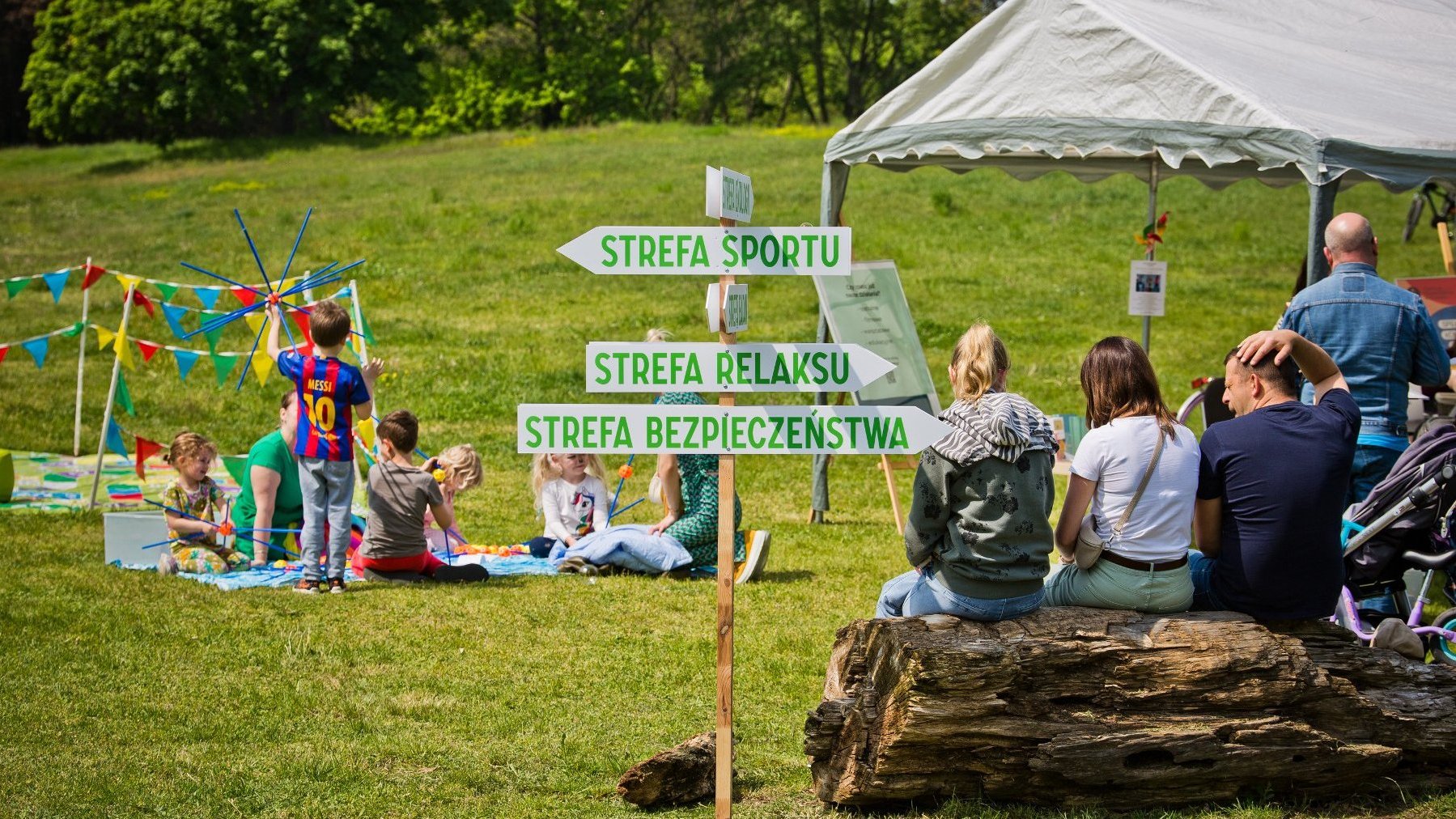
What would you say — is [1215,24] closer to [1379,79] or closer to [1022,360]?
[1379,79]

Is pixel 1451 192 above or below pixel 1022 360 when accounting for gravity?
above

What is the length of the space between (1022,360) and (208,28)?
3262 centimetres

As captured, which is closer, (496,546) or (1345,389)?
(1345,389)

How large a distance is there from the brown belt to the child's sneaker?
3.32 m

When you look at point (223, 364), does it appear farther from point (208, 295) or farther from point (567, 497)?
point (567, 497)

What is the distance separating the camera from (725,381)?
424cm

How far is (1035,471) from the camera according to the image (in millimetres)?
4387

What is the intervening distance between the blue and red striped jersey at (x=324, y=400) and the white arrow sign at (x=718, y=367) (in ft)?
10.9

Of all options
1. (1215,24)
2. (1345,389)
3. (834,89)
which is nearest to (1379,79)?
(1215,24)

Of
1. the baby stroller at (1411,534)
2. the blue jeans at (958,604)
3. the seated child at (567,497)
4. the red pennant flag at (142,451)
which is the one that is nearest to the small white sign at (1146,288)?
the seated child at (567,497)

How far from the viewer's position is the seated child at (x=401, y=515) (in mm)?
7539

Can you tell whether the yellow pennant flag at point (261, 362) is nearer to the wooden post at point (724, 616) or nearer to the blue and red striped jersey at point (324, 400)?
the blue and red striped jersey at point (324, 400)

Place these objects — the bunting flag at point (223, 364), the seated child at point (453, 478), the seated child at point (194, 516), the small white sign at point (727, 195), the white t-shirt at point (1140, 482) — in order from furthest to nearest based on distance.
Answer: the bunting flag at point (223, 364) < the seated child at point (453, 478) < the seated child at point (194, 516) < the white t-shirt at point (1140, 482) < the small white sign at point (727, 195)

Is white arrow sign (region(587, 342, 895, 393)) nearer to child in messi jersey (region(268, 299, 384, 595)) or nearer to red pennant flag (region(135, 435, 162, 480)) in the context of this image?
child in messi jersey (region(268, 299, 384, 595))
